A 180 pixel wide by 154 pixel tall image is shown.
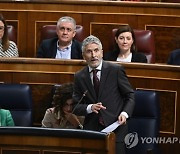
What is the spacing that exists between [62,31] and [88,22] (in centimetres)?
33

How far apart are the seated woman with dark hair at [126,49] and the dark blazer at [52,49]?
0.46ft

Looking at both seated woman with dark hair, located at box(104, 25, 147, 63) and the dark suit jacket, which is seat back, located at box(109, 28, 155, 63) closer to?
seated woman with dark hair, located at box(104, 25, 147, 63)

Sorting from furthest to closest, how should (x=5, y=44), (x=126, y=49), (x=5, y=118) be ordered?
(x=5, y=44), (x=126, y=49), (x=5, y=118)

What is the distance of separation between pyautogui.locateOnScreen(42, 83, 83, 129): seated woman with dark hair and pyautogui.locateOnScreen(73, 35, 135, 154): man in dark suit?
0.19 meters

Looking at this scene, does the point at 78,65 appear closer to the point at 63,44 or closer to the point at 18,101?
the point at 18,101

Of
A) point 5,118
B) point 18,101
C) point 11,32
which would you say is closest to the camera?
point 5,118

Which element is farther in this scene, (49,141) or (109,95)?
(109,95)

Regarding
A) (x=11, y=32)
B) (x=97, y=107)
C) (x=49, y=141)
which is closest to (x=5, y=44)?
(x=11, y=32)

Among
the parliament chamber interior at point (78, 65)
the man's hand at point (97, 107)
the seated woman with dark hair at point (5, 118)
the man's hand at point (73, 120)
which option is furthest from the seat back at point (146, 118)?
the seated woman with dark hair at point (5, 118)

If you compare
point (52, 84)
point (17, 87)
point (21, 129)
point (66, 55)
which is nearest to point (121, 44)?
point (66, 55)

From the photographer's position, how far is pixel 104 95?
6.14ft

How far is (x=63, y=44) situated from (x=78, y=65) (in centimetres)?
43

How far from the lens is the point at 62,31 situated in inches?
105

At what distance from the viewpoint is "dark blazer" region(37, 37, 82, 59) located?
2664 mm
